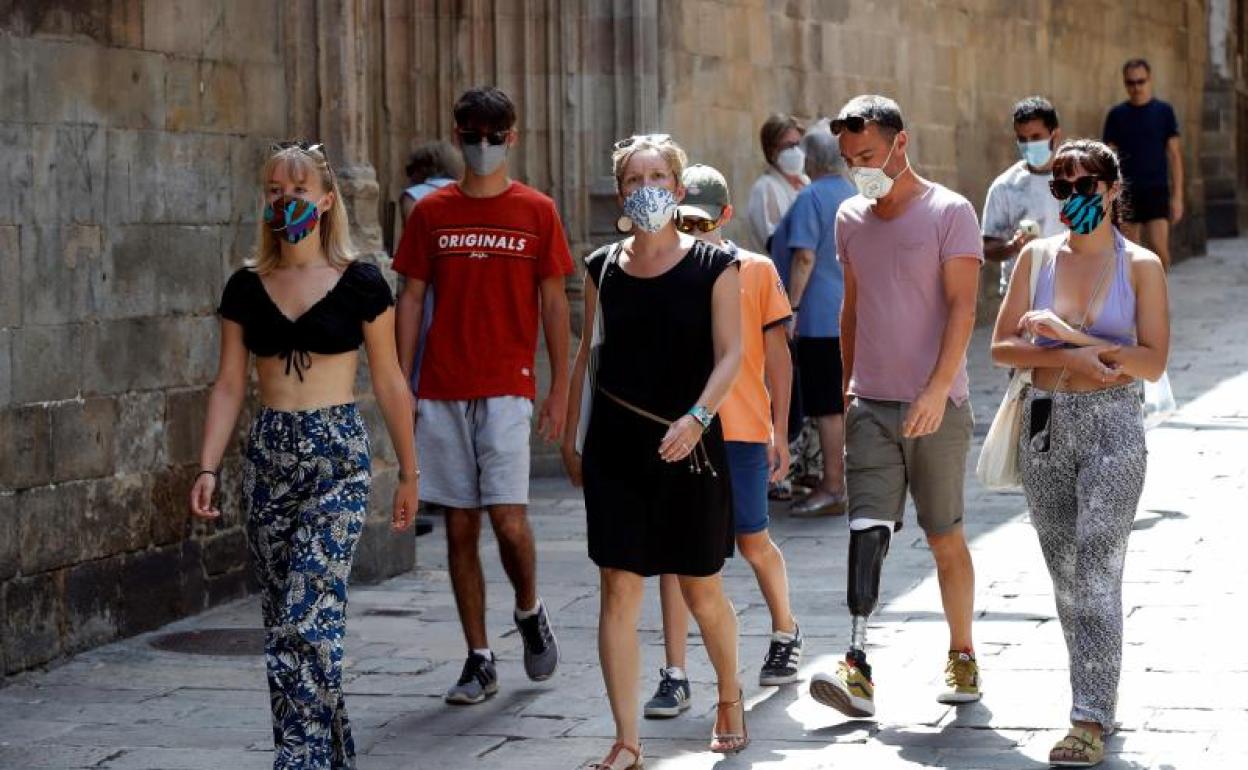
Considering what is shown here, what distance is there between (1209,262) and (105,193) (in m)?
17.7

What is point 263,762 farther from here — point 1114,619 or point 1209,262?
point 1209,262

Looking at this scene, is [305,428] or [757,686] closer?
[305,428]

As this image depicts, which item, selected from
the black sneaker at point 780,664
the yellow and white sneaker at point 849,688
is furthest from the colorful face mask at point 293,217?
the black sneaker at point 780,664

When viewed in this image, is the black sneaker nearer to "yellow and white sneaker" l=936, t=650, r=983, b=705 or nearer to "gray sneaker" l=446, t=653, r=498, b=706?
"yellow and white sneaker" l=936, t=650, r=983, b=705

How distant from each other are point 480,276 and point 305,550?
1.61m

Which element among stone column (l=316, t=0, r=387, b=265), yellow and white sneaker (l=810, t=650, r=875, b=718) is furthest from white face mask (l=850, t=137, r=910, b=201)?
stone column (l=316, t=0, r=387, b=265)

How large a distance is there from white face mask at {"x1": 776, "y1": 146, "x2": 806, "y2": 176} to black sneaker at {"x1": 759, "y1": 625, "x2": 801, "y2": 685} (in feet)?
15.4

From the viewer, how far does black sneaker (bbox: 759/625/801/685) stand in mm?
7645

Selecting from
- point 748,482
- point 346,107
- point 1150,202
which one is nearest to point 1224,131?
point 1150,202

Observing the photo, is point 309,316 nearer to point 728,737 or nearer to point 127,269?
point 728,737

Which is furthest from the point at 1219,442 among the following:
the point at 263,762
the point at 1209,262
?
the point at 1209,262

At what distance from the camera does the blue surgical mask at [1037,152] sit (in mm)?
10102

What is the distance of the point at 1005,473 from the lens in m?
6.91

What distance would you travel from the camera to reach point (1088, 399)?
6.70m
